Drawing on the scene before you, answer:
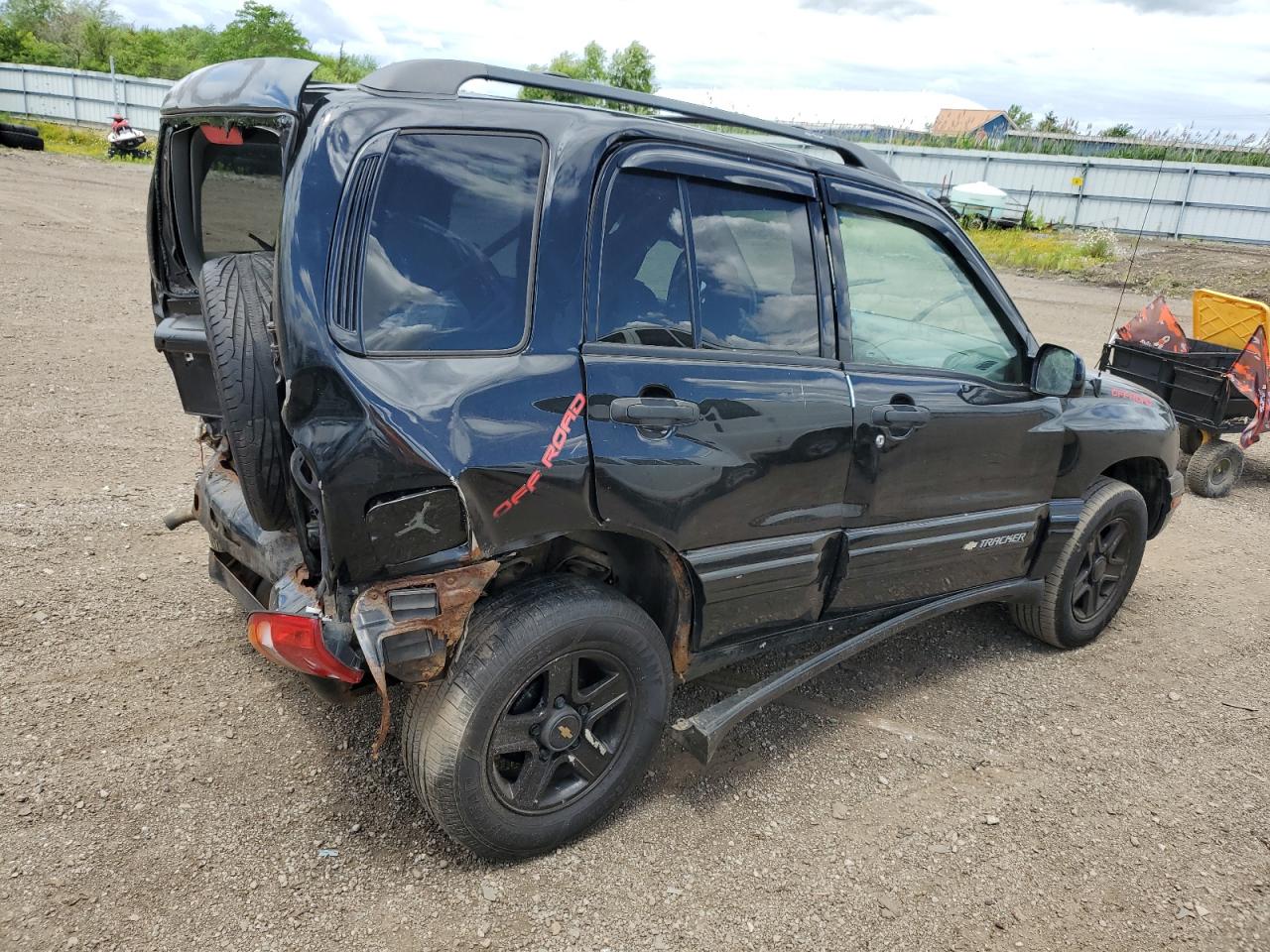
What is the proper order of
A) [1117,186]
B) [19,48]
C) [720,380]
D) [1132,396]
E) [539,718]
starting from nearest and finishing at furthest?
[539,718] → [720,380] → [1132,396] → [1117,186] → [19,48]

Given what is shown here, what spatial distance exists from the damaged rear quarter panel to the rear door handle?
1133 mm

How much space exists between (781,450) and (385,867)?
5.54 ft

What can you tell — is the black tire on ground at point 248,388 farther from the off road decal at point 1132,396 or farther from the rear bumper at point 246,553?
the off road decal at point 1132,396

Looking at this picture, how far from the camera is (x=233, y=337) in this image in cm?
246

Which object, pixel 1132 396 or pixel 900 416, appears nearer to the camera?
pixel 900 416

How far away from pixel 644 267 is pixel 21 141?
30351 mm

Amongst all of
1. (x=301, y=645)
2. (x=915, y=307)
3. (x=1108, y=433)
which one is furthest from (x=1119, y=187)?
(x=301, y=645)

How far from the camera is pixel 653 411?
2514 millimetres

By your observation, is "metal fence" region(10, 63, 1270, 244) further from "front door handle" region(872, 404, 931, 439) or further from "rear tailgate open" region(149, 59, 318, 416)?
"rear tailgate open" region(149, 59, 318, 416)

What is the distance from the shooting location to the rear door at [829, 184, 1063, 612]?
10.1ft

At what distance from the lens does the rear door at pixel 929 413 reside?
3078 mm

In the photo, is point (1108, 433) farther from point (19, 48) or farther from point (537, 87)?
point (19, 48)

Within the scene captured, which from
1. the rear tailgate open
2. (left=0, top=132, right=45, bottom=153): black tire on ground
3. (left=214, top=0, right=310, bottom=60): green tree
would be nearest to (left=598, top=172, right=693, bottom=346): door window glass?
the rear tailgate open

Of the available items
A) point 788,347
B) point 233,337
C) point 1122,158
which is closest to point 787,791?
point 788,347
